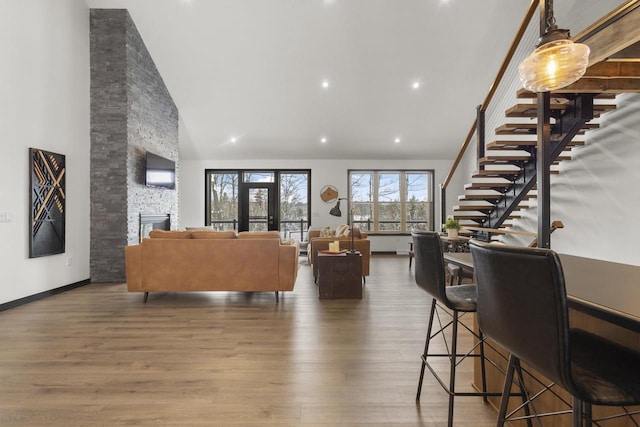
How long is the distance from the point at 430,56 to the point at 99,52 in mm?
5852

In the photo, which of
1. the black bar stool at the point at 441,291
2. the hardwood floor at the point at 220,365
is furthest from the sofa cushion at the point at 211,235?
the black bar stool at the point at 441,291

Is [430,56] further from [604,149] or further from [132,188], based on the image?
[132,188]

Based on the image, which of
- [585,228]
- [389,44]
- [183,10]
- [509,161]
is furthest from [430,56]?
[183,10]

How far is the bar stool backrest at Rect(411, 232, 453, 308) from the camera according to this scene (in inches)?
69.8

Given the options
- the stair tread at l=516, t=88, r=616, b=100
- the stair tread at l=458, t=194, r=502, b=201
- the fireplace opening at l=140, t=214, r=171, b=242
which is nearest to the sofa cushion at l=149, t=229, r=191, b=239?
the fireplace opening at l=140, t=214, r=171, b=242

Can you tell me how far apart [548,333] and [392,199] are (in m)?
8.99

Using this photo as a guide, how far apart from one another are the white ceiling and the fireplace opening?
2538 mm

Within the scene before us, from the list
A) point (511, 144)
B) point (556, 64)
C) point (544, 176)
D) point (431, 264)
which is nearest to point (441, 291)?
point (431, 264)

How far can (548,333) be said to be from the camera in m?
0.93

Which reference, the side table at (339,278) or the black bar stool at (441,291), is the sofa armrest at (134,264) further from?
the black bar stool at (441,291)

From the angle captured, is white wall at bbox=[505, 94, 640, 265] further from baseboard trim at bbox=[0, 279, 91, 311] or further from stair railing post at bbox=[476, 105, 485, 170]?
baseboard trim at bbox=[0, 279, 91, 311]

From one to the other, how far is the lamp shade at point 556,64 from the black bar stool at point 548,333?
1587mm

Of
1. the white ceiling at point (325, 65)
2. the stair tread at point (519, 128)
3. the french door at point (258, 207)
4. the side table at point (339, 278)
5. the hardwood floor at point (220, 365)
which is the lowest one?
the hardwood floor at point (220, 365)

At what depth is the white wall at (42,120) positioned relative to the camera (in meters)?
4.02
